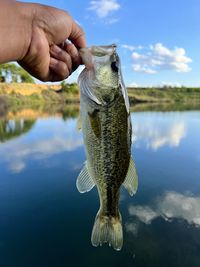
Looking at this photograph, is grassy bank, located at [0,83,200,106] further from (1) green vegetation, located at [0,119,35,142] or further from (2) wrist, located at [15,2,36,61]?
(2) wrist, located at [15,2,36,61]

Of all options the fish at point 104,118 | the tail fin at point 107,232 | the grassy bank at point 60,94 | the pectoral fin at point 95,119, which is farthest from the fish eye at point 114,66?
the grassy bank at point 60,94

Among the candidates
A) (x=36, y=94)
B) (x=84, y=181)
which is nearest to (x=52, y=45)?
(x=84, y=181)

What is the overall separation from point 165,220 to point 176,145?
10034 mm

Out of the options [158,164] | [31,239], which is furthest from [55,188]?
[158,164]

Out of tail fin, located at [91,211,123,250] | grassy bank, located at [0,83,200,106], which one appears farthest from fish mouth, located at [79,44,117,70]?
grassy bank, located at [0,83,200,106]

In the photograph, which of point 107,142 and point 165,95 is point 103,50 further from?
point 165,95

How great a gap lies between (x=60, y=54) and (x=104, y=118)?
0.64 metres

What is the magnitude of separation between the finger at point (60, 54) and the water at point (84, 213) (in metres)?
6.92

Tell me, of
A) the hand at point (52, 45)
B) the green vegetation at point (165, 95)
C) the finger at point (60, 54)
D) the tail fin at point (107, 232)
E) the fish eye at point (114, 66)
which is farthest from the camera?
the green vegetation at point (165, 95)

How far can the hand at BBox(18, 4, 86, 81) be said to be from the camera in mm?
2180

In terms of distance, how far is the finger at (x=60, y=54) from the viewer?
8.14 feet

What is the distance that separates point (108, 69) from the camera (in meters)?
2.29

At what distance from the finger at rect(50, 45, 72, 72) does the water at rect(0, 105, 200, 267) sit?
6920 millimetres

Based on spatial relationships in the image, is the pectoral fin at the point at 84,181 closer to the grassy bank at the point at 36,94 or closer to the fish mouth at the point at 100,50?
the fish mouth at the point at 100,50
